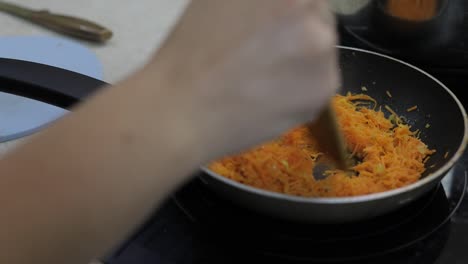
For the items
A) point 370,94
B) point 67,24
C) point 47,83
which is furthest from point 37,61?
point 370,94

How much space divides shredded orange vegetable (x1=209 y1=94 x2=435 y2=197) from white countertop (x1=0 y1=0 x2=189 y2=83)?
34 centimetres

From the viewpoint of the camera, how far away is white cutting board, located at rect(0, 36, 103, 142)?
802 mm

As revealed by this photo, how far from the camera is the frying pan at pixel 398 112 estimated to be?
0.55 meters

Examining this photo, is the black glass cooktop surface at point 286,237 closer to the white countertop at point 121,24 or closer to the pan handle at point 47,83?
the pan handle at point 47,83

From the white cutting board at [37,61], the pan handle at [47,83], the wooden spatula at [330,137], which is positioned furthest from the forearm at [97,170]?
the white cutting board at [37,61]

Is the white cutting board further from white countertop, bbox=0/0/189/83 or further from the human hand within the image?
the human hand

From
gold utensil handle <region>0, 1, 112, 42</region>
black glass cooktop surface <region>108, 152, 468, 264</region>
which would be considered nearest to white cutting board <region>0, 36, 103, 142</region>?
gold utensil handle <region>0, 1, 112, 42</region>

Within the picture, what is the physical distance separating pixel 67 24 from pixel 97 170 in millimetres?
658

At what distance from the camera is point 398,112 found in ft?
2.61

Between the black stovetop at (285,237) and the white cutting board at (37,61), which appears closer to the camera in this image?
the black stovetop at (285,237)

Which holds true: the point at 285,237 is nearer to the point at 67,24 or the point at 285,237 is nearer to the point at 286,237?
the point at 286,237

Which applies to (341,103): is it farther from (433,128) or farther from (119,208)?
(119,208)

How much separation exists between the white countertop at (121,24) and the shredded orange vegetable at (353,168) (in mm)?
339

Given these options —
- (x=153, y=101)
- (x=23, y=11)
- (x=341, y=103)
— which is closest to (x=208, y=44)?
(x=153, y=101)
